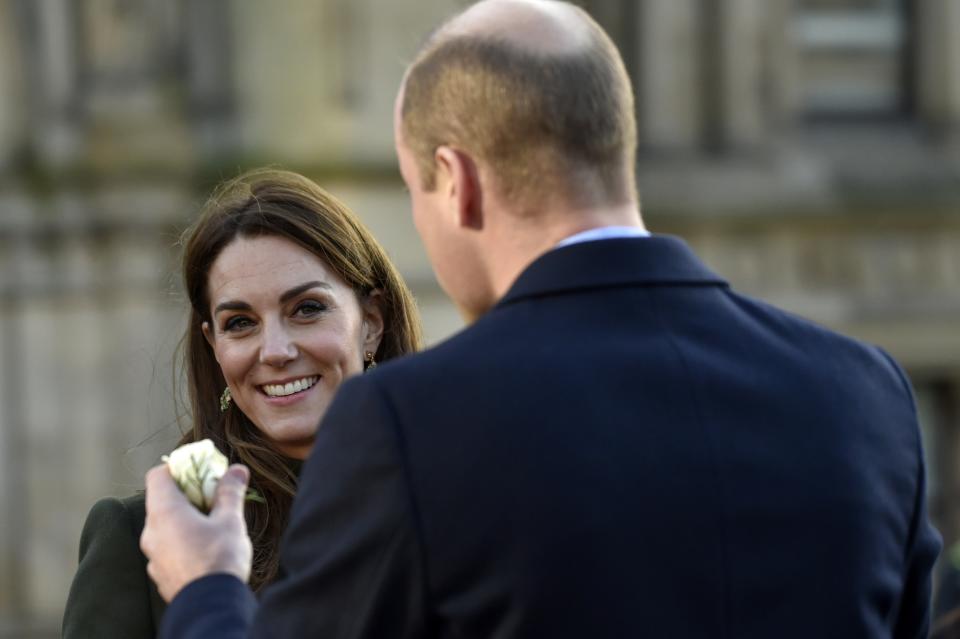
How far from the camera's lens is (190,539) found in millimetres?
2346

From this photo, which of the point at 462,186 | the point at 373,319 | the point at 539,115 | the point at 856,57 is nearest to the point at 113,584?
the point at 373,319

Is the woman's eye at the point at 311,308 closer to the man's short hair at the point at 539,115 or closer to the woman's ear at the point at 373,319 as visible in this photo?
the woman's ear at the point at 373,319

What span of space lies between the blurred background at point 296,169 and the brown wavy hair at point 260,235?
5036 mm

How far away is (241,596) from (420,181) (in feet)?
1.72

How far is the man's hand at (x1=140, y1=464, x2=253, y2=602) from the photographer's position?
7.63 feet

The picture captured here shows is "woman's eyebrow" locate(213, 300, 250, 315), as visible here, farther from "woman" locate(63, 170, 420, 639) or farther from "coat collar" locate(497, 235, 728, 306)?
"coat collar" locate(497, 235, 728, 306)

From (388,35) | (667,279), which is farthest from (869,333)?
(667,279)

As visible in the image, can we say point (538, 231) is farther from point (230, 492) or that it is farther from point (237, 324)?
point (237, 324)

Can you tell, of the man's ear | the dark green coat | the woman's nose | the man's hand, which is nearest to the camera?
the man's ear

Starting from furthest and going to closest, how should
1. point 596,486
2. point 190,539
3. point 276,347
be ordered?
point 276,347 → point 190,539 → point 596,486

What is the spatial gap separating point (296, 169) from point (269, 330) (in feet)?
18.4

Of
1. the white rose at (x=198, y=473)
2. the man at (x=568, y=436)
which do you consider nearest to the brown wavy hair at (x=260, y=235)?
the white rose at (x=198, y=473)

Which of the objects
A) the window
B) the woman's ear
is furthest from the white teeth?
the window

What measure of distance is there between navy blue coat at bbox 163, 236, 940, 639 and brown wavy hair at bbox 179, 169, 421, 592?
117 centimetres
